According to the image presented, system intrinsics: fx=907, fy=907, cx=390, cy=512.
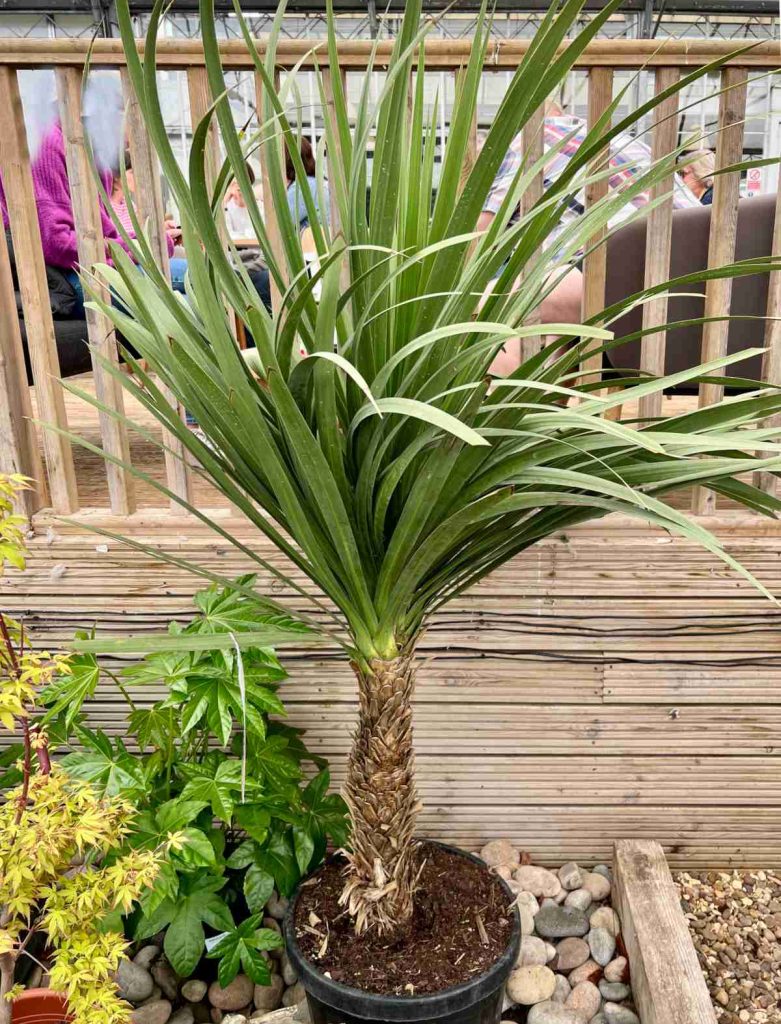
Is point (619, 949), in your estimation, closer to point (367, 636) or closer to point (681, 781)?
point (681, 781)

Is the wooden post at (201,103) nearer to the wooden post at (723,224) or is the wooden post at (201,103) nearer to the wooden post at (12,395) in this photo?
the wooden post at (12,395)

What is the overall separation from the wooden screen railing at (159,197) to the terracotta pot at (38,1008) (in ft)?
2.58

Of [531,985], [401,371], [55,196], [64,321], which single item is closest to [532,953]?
[531,985]

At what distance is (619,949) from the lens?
5.57 ft

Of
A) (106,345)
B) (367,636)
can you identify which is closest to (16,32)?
(106,345)

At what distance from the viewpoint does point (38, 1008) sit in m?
1.32

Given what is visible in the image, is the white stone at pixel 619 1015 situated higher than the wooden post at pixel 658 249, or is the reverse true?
the wooden post at pixel 658 249

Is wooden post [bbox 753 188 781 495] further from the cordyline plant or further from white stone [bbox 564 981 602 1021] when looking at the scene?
white stone [bbox 564 981 602 1021]

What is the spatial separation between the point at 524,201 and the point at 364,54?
0.37 metres

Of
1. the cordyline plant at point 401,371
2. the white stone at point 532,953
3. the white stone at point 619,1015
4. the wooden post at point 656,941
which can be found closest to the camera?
the cordyline plant at point 401,371

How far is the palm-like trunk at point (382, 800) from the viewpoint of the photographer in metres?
1.20

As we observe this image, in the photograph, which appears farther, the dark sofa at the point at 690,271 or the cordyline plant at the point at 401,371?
the dark sofa at the point at 690,271

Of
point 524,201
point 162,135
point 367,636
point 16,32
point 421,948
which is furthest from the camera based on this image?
point 16,32

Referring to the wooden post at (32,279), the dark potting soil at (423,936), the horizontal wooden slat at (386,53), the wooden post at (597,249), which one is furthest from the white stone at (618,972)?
the horizontal wooden slat at (386,53)
